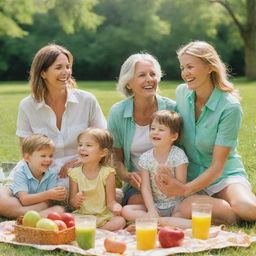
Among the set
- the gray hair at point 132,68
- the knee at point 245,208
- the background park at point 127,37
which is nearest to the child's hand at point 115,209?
the knee at point 245,208

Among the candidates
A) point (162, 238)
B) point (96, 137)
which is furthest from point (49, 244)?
point (96, 137)

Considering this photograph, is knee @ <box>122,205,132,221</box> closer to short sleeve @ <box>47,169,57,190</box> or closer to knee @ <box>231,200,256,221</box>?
short sleeve @ <box>47,169,57,190</box>

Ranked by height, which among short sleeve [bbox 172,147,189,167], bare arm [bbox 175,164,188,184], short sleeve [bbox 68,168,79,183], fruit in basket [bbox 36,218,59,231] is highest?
short sleeve [bbox 172,147,189,167]

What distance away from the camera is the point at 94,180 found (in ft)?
15.5

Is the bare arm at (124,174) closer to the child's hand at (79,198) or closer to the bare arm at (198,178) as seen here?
the bare arm at (198,178)

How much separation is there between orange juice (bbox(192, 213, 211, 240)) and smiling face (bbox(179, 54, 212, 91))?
110 cm

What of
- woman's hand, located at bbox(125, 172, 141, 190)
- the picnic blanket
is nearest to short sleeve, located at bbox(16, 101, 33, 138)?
woman's hand, located at bbox(125, 172, 141, 190)

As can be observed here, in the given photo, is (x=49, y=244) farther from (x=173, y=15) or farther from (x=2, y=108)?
(x=173, y=15)

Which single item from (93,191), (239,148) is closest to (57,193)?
(93,191)

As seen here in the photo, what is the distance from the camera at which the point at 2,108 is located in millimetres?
15242

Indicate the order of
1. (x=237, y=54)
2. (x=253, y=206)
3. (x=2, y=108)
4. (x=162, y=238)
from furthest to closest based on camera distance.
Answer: (x=237, y=54) < (x=2, y=108) < (x=253, y=206) < (x=162, y=238)

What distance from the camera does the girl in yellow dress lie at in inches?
185

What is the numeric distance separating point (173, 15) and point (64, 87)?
38.2 metres

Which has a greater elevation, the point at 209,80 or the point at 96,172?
the point at 209,80
